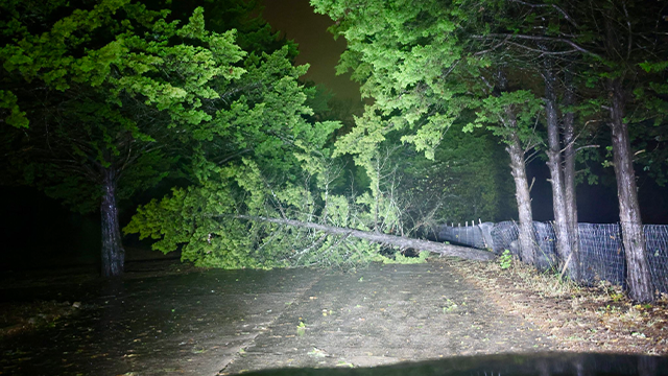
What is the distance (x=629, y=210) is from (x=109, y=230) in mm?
13139

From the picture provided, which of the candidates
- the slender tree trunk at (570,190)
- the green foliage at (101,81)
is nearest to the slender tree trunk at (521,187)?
the slender tree trunk at (570,190)

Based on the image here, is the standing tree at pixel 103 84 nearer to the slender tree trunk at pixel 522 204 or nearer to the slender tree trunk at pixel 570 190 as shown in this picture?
the slender tree trunk at pixel 522 204

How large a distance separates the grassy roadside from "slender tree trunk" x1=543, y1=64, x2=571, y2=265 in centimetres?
85

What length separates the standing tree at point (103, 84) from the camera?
7.86 meters

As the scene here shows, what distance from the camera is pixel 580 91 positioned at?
916 cm

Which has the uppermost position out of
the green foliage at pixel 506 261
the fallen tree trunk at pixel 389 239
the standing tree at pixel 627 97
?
the standing tree at pixel 627 97

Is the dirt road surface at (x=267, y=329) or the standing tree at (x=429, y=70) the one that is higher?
the standing tree at (x=429, y=70)

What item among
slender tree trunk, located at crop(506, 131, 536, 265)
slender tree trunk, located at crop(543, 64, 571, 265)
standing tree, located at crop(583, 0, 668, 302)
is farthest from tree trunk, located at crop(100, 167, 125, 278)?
standing tree, located at crop(583, 0, 668, 302)

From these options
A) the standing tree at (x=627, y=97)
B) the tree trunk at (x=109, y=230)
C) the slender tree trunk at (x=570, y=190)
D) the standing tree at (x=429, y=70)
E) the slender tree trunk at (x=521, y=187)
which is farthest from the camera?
the tree trunk at (x=109, y=230)

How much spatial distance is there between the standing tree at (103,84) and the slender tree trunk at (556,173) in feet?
23.0

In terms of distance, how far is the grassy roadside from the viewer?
16.4ft

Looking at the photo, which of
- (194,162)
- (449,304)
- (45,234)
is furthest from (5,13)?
(45,234)

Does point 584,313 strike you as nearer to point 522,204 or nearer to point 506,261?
point 506,261

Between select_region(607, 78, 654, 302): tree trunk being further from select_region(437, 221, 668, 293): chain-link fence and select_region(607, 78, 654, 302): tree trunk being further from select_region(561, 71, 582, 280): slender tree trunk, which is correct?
select_region(561, 71, 582, 280): slender tree trunk
